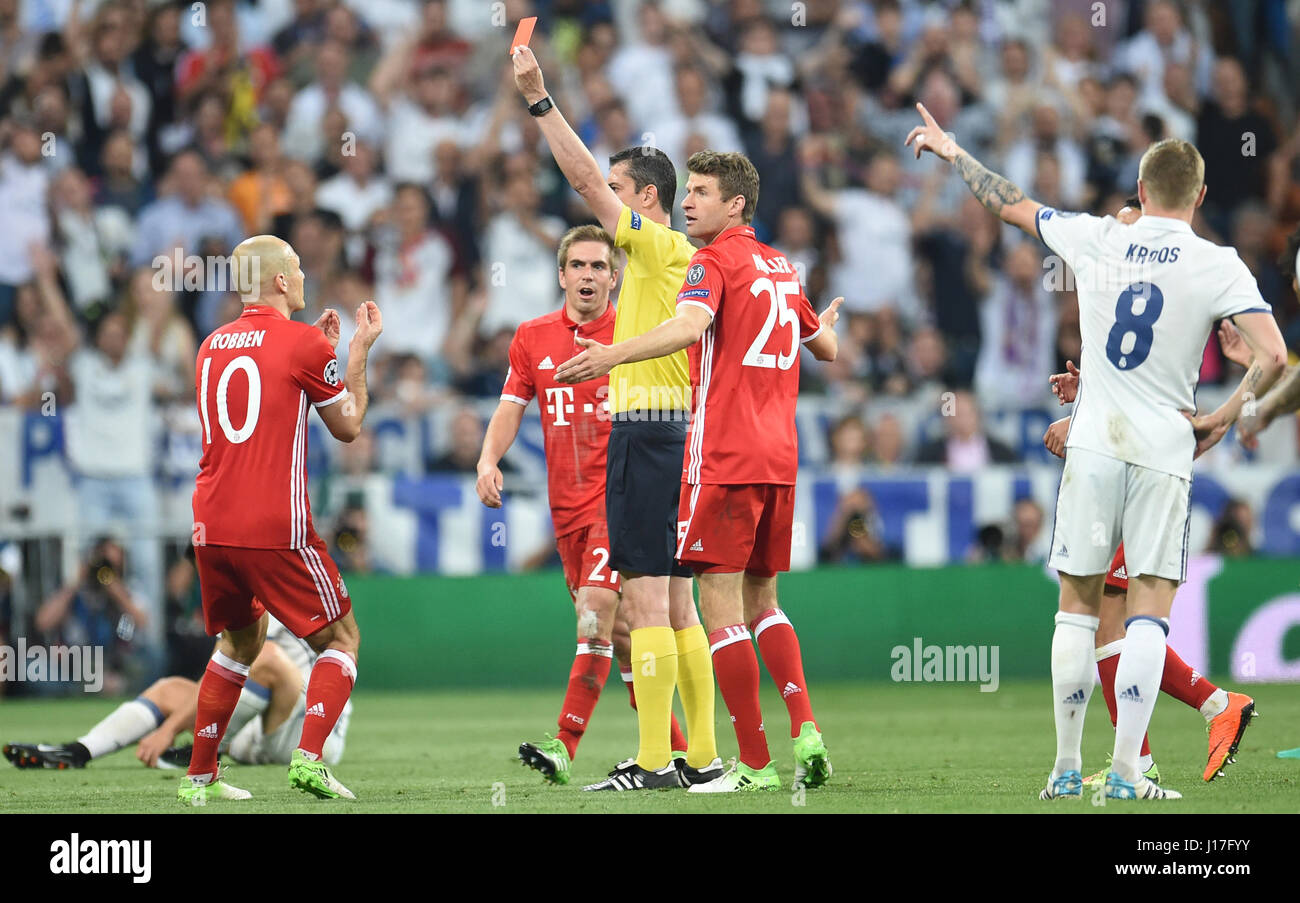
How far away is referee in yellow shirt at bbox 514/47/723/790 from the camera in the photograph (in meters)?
7.92

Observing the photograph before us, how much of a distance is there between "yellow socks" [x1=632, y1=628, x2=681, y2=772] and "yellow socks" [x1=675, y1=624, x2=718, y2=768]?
0.30 ft

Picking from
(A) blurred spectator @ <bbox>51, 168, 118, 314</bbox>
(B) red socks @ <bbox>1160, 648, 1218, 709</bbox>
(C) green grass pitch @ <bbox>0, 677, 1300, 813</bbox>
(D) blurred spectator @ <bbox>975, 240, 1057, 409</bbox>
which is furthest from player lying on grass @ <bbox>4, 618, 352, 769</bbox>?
(D) blurred spectator @ <bbox>975, 240, 1057, 409</bbox>

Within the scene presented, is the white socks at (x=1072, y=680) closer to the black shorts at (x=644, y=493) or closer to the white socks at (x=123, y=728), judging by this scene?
the black shorts at (x=644, y=493)

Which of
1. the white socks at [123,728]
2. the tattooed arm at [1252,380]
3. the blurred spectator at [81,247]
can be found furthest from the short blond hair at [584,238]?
the blurred spectator at [81,247]

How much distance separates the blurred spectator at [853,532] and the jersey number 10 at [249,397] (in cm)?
858

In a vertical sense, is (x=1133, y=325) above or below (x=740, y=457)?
above

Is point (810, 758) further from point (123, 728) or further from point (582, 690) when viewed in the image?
point (123, 728)

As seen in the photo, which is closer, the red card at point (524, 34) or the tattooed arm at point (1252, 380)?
the tattooed arm at point (1252, 380)

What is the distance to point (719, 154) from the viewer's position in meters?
8.08

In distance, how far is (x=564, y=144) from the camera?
7.50 m

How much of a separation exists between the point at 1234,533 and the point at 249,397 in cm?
1042

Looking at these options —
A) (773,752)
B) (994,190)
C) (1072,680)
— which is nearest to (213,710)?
(773,752)

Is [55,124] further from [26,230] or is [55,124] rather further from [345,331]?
[345,331]

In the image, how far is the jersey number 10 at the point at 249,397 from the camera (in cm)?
760
